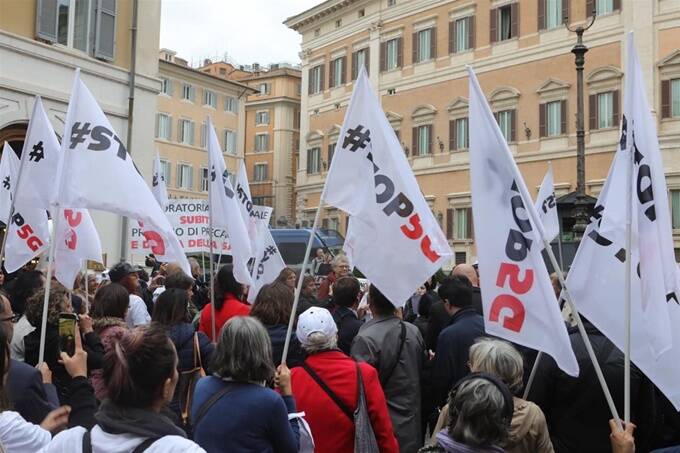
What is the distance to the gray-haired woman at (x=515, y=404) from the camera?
11.6ft

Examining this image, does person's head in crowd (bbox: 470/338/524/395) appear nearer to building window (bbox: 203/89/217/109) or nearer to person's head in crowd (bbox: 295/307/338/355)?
person's head in crowd (bbox: 295/307/338/355)

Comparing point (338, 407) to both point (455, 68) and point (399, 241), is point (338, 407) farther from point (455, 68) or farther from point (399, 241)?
point (455, 68)

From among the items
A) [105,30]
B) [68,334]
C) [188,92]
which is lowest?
[68,334]

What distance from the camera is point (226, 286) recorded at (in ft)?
23.9

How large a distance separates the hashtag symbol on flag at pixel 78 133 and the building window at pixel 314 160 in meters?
37.9

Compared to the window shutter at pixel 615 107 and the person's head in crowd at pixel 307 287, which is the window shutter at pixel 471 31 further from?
the person's head in crowd at pixel 307 287

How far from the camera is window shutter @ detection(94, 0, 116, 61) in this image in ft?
59.7

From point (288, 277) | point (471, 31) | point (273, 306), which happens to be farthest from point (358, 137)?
point (471, 31)

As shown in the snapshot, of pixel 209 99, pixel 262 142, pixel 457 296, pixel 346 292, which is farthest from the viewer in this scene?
pixel 262 142

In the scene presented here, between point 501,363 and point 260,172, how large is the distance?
56.2m

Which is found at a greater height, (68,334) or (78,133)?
(78,133)

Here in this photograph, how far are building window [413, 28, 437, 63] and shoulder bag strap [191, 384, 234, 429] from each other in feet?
114

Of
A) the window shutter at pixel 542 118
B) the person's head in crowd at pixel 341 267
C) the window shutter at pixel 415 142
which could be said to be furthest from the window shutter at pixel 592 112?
the person's head in crowd at pixel 341 267

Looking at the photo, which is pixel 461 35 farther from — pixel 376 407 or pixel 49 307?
pixel 376 407
